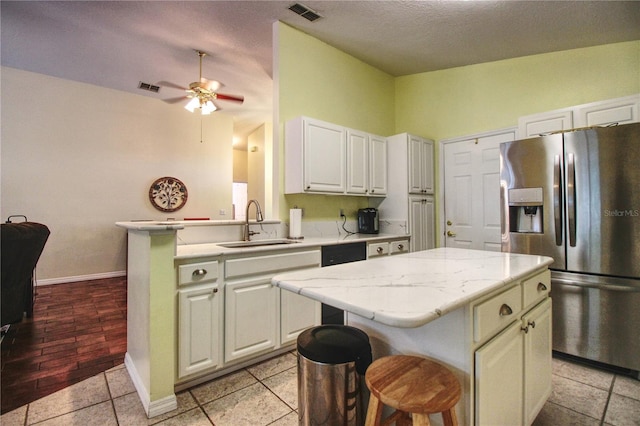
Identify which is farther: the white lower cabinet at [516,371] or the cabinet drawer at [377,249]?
the cabinet drawer at [377,249]

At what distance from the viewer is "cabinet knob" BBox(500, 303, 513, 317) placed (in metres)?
1.19

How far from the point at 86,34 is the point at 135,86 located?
5.05 ft

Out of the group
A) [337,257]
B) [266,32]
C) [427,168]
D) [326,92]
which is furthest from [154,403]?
[427,168]

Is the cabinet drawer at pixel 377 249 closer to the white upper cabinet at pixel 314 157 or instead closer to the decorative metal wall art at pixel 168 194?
the white upper cabinet at pixel 314 157

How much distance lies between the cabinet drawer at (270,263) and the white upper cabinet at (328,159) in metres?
0.74

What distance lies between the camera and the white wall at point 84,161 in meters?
4.35

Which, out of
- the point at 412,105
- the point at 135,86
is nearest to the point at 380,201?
the point at 412,105

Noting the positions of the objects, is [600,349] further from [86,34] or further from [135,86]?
[135,86]

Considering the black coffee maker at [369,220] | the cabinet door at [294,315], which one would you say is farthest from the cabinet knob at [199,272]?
the black coffee maker at [369,220]

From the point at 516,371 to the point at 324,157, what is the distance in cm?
236

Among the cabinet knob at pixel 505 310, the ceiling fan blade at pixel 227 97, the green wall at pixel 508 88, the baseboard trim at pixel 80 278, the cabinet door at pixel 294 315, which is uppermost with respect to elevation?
the ceiling fan blade at pixel 227 97

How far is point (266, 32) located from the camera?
325 centimetres

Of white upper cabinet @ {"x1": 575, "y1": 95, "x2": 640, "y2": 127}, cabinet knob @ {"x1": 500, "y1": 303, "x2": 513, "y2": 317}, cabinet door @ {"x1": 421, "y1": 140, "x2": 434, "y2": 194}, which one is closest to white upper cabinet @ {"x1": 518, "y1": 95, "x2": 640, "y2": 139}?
white upper cabinet @ {"x1": 575, "y1": 95, "x2": 640, "y2": 127}

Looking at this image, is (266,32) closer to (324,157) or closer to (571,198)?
(324,157)
